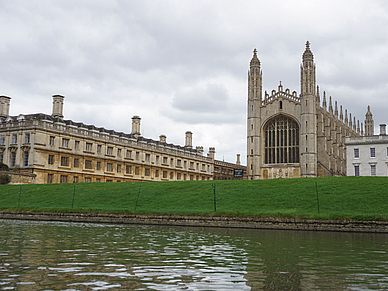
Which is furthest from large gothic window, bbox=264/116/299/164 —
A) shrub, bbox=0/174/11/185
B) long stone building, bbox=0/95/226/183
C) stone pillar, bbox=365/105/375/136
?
stone pillar, bbox=365/105/375/136

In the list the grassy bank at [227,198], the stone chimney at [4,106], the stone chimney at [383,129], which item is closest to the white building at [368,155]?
the stone chimney at [383,129]

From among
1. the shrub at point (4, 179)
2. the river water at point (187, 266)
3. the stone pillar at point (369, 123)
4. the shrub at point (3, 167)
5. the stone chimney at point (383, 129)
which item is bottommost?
the river water at point (187, 266)

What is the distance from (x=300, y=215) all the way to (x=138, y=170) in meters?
48.3

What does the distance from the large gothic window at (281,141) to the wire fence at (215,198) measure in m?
34.1

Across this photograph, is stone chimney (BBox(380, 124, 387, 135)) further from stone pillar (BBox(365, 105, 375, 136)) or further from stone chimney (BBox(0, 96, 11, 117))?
stone chimney (BBox(0, 96, 11, 117))

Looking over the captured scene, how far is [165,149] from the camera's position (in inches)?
2896

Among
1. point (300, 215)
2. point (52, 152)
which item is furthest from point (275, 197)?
point (52, 152)

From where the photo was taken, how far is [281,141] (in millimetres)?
69125

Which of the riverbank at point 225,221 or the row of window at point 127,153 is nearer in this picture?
the riverbank at point 225,221

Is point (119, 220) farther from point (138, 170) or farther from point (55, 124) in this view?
point (138, 170)

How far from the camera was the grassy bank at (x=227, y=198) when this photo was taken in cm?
2430

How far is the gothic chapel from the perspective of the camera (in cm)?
6612

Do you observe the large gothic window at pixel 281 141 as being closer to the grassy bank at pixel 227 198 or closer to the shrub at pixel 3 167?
the grassy bank at pixel 227 198

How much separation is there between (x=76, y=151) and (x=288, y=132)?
35.0 meters
